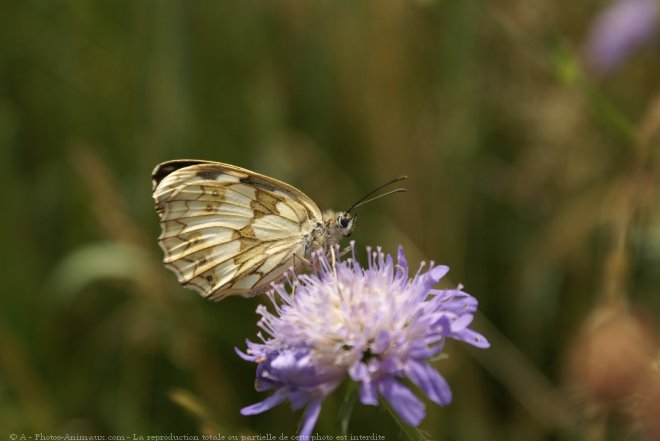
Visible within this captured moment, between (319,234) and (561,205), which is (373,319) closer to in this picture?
(319,234)

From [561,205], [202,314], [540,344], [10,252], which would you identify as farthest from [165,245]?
[561,205]

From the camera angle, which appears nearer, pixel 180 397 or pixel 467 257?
pixel 180 397

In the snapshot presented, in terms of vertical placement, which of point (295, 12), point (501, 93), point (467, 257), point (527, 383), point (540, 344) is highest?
point (295, 12)

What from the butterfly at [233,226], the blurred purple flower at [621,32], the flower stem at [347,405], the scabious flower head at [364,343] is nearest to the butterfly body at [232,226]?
the butterfly at [233,226]

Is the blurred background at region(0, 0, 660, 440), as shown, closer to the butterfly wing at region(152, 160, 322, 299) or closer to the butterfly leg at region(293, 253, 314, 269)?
the butterfly wing at region(152, 160, 322, 299)

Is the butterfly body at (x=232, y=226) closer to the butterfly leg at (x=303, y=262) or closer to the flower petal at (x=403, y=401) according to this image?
the butterfly leg at (x=303, y=262)

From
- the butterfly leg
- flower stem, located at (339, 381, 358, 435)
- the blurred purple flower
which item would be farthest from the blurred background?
flower stem, located at (339, 381, 358, 435)

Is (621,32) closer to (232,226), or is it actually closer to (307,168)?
(307,168)
